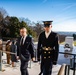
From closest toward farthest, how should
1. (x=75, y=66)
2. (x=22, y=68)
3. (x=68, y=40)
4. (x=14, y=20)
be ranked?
(x=22, y=68), (x=75, y=66), (x=68, y=40), (x=14, y=20)

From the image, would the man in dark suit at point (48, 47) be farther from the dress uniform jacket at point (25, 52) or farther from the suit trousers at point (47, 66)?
the dress uniform jacket at point (25, 52)

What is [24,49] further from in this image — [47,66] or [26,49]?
[47,66]

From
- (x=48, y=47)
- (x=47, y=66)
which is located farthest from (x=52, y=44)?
(x=47, y=66)

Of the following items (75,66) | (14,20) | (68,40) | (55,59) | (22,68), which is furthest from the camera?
(14,20)

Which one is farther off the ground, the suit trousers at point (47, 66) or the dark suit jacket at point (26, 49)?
the dark suit jacket at point (26, 49)

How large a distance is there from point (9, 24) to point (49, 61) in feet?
89.4

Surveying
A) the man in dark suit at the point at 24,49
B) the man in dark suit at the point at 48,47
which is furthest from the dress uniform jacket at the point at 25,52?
the man in dark suit at the point at 48,47

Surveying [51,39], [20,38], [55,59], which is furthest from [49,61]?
[20,38]

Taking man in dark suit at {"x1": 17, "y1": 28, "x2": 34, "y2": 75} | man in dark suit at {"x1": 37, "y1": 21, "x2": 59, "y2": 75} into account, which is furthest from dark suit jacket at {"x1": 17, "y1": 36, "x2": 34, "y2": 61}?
man in dark suit at {"x1": 37, "y1": 21, "x2": 59, "y2": 75}

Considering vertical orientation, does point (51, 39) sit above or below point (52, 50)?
above

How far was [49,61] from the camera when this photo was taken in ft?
9.64

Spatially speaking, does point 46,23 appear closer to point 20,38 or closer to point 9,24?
point 20,38

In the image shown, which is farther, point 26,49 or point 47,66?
point 26,49

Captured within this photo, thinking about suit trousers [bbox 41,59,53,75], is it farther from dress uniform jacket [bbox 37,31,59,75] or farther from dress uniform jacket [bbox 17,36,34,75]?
dress uniform jacket [bbox 17,36,34,75]
